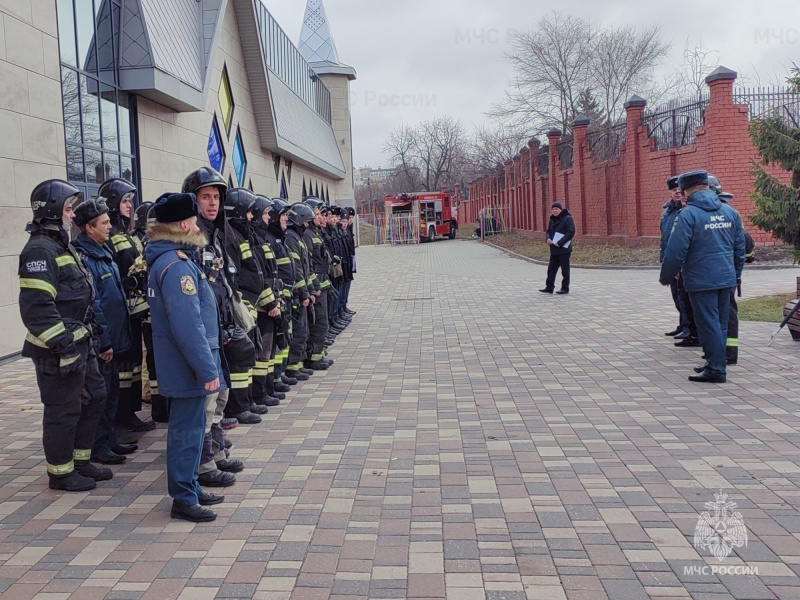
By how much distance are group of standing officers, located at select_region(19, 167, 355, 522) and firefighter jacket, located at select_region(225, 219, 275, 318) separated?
Result: 12 millimetres

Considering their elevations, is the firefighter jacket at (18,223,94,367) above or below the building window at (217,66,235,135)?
below

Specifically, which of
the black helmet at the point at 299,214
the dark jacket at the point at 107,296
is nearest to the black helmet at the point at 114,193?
the dark jacket at the point at 107,296

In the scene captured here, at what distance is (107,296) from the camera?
568 cm

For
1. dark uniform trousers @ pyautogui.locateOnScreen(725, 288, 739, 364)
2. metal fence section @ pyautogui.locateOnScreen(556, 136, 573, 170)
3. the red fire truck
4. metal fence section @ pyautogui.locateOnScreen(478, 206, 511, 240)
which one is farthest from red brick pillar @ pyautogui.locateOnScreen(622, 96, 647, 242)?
the red fire truck

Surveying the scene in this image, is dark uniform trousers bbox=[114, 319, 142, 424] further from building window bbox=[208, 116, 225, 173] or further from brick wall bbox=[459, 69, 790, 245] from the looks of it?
building window bbox=[208, 116, 225, 173]

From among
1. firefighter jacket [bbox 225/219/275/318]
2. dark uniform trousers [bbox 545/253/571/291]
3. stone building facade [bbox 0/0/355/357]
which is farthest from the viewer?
dark uniform trousers [bbox 545/253/571/291]

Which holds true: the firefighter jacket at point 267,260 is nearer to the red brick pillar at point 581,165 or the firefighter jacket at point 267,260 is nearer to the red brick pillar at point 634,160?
the red brick pillar at point 634,160

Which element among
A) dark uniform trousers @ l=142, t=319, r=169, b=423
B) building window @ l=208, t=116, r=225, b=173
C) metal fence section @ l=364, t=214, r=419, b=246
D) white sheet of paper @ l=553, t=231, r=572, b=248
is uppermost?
building window @ l=208, t=116, r=225, b=173

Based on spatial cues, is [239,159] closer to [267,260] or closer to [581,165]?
[581,165]

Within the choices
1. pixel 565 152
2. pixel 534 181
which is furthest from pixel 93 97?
pixel 534 181

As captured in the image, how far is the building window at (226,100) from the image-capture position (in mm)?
20172

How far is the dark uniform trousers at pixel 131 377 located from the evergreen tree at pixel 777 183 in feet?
36.5

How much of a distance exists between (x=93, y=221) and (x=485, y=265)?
22145mm

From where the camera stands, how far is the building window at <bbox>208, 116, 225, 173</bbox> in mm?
18562
